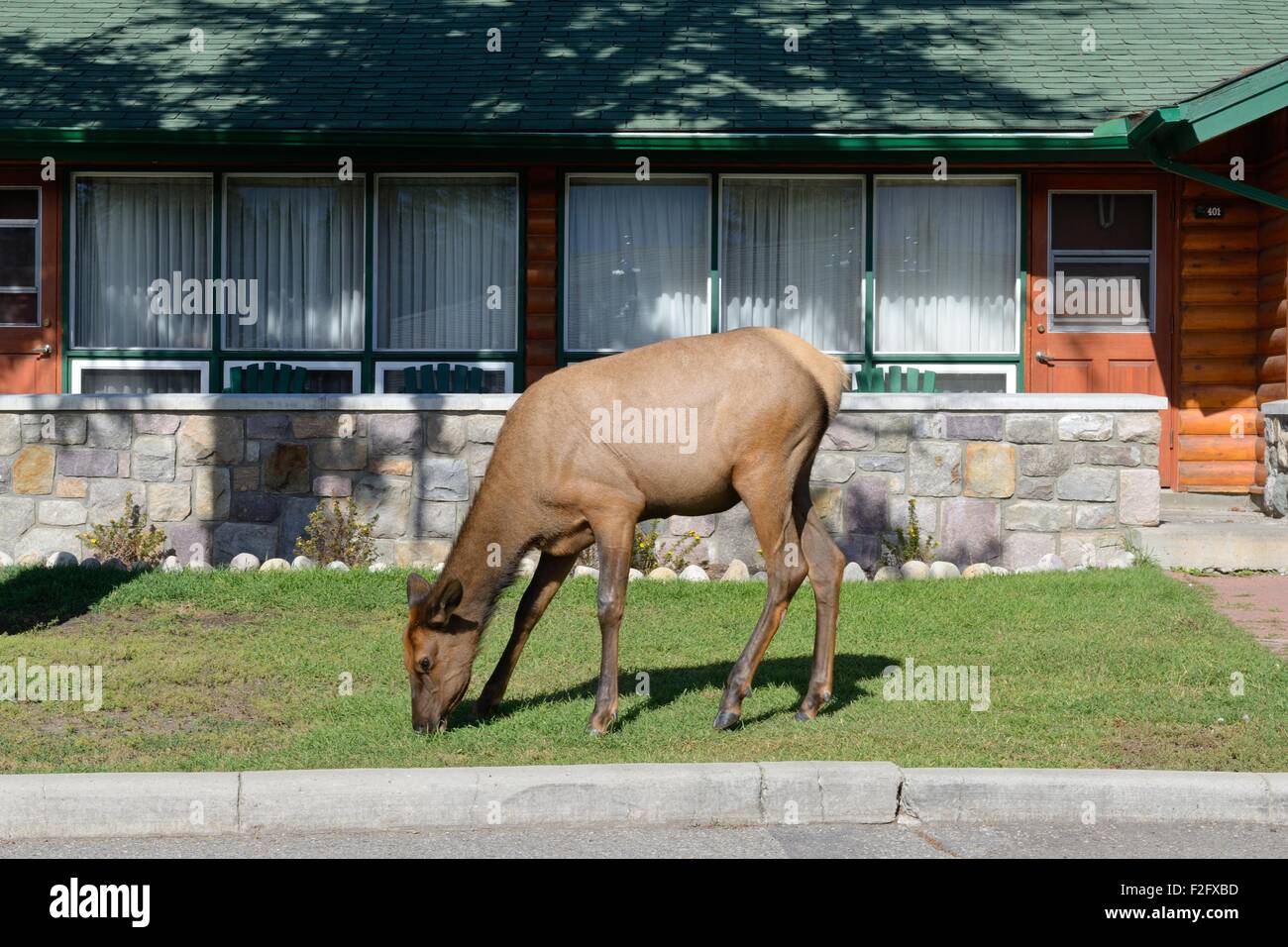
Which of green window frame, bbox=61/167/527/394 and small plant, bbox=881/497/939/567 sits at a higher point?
green window frame, bbox=61/167/527/394

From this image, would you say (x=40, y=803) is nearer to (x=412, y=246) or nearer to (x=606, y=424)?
(x=606, y=424)

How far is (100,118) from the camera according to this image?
13.7 meters

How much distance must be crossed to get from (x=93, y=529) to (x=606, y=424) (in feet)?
21.4

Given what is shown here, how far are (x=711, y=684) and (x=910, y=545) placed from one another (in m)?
4.05

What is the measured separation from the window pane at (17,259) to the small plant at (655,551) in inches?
281

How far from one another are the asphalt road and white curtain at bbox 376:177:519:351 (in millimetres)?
9504

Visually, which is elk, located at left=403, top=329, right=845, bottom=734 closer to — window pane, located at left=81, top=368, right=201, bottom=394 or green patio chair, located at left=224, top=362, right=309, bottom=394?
green patio chair, located at left=224, top=362, right=309, bottom=394

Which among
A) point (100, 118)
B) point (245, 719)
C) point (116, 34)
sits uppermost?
point (116, 34)

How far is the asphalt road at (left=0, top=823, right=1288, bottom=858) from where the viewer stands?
525 centimetres

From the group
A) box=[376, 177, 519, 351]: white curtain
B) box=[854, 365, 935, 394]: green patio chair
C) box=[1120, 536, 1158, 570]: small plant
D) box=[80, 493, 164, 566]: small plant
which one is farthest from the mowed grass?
box=[376, 177, 519, 351]: white curtain

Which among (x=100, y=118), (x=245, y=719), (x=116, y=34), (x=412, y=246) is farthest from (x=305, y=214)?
(x=245, y=719)

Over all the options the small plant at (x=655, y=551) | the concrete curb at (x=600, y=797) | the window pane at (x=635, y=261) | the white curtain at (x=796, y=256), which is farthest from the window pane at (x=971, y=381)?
the concrete curb at (x=600, y=797)

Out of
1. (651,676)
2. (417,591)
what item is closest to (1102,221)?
(651,676)

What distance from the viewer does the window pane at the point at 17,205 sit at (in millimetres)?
14773
